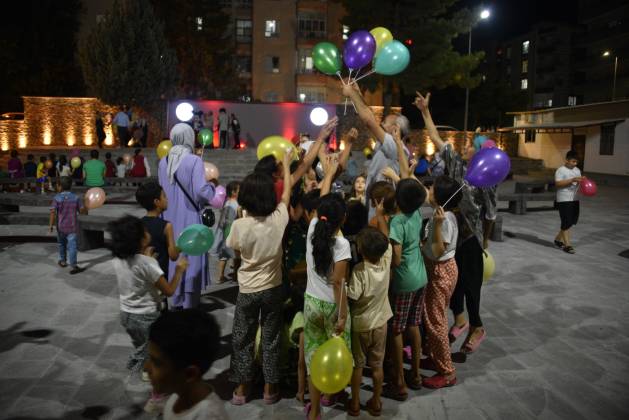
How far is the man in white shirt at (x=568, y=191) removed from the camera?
8148 mm

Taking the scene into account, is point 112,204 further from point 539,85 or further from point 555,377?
point 539,85

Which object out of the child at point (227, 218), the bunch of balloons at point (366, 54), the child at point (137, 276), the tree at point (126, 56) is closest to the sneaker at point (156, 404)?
the child at point (137, 276)

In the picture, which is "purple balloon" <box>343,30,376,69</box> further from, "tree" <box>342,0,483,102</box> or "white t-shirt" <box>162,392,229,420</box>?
"tree" <box>342,0,483,102</box>

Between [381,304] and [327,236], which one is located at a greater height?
[327,236]

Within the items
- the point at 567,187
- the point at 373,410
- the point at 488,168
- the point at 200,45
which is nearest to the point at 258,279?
the point at 373,410

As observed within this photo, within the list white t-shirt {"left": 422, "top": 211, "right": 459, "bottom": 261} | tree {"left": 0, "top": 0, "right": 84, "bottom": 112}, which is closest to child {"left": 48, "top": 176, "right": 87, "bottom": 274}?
white t-shirt {"left": 422, "top": 211, "right": 459, "bottom": 261}

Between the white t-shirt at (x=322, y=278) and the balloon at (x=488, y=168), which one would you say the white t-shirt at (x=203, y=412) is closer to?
the white t-shirt at (x=322, y=278)

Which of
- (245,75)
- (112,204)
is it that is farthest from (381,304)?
(245,75)

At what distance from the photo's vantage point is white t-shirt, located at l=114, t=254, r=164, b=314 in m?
3.36

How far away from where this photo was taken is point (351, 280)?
3.31 meters

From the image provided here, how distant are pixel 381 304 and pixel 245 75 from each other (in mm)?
34690

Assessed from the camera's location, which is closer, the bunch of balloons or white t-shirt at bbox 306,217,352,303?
white t-shirt at bbox 306,217,352,303

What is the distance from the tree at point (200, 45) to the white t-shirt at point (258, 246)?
29018 millimetres

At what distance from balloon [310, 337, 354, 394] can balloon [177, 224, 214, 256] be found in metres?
1.43
